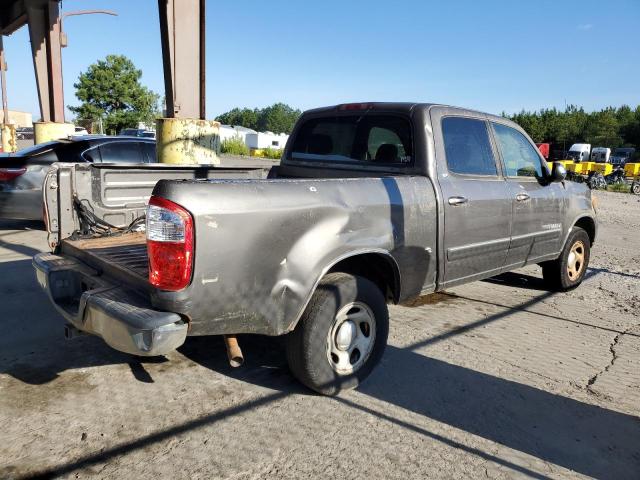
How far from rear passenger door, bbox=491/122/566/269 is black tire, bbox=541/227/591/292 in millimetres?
383

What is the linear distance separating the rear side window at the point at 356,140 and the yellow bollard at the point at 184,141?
2919 millimetres

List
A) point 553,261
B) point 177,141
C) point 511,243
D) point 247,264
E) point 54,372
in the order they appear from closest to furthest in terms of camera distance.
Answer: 1. point 247,264
2. point 54,372
3. point 511,243
4. point 553,261
5. point 177,141

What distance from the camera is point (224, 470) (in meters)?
2.56

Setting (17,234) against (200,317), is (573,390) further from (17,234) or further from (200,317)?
(17,234)

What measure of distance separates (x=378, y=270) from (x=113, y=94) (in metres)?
43.0

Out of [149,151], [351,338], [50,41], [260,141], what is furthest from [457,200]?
[260,141]

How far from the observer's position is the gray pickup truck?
262 cm

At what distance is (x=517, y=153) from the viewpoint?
16.5 feet

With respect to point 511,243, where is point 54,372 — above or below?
below

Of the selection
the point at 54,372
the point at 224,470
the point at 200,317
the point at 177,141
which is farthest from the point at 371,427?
the point at 177,141

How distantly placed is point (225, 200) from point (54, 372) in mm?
1998

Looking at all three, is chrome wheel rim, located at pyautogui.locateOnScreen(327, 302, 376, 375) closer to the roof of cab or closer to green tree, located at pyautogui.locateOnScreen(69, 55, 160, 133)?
the roof of cab

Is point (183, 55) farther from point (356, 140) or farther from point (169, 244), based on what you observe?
point (169, 244)

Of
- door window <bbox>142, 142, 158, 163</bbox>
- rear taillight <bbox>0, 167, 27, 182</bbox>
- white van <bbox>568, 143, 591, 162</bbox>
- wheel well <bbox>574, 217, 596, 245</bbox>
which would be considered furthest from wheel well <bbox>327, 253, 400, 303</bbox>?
white van <bbox>568, 143, 591, 162</bbox>
